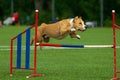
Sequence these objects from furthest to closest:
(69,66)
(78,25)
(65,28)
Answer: (69,66), (65,28), (78,25)

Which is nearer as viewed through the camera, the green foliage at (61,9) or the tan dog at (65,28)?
the tan dog at (65,28)

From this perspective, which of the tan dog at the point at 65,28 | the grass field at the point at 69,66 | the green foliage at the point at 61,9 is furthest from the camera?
the green foliage at the point at 61,9

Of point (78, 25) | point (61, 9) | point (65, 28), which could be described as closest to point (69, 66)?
point (65, 28)

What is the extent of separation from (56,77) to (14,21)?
121 feet

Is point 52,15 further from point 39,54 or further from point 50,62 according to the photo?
point 50,62

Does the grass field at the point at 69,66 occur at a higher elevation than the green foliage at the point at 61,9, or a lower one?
lower

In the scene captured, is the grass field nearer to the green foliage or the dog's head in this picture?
the dog's head

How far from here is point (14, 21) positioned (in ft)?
157

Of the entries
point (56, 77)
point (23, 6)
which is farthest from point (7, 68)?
point (23, 6)

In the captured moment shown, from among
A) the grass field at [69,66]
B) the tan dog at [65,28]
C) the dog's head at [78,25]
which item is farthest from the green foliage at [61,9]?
the dog's head at [78,25]

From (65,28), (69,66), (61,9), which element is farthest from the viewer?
(61,9)

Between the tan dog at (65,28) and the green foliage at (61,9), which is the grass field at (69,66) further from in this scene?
the green foliage at (61,9)

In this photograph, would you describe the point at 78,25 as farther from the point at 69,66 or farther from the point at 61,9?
the point at 61,9

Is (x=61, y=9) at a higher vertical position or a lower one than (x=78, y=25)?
higher
